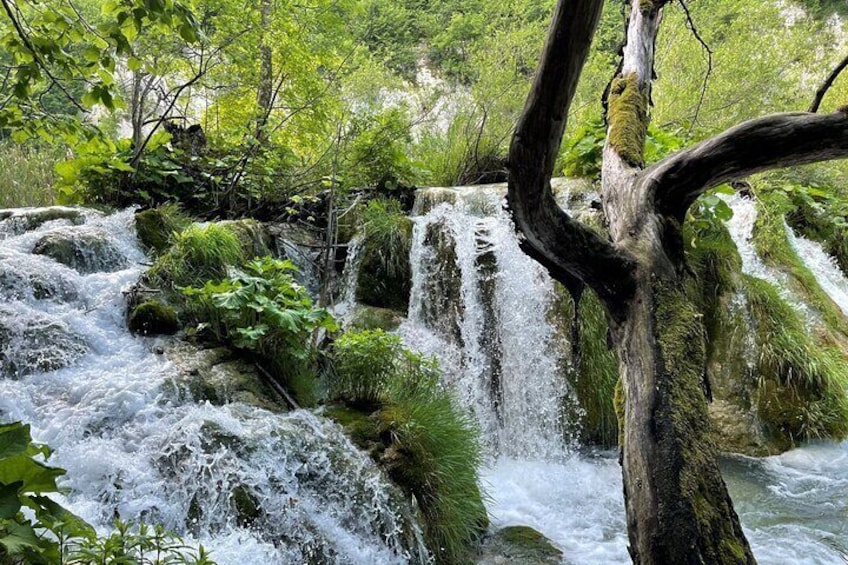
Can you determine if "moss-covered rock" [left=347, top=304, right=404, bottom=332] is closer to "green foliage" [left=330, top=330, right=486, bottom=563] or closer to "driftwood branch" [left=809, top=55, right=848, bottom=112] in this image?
"green foliage" [left=330, top=330, right=486, bottom=563]

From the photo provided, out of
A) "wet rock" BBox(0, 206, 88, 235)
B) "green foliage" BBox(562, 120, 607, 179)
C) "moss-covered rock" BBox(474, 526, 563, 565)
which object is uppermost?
"green foliage" BBox(562, 120, 607, 179)

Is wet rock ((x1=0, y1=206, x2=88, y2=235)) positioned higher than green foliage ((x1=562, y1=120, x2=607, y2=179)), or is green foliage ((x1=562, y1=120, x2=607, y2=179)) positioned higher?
green foliage ((x1=562, y1=120, x2=607, y2=179))

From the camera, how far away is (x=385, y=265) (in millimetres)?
6426

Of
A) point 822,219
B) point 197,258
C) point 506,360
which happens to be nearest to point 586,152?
point 506,360

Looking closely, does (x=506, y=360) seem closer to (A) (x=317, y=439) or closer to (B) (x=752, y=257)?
(A) (x=317, y=439)

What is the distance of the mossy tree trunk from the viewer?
1.47 meters

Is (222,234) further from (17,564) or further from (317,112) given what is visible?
A: (17,564)

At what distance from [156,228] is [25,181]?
441 cm

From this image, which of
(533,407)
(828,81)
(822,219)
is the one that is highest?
(822,219)

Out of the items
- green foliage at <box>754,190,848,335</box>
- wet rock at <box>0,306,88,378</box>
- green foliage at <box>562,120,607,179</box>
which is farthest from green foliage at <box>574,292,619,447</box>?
wet rock at <box>0,306,88,378</box>

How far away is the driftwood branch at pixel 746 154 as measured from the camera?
181cm

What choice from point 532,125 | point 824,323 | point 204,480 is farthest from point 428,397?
point 824,323

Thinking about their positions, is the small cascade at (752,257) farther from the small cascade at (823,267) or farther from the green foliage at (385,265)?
the green foliage at (385,265)

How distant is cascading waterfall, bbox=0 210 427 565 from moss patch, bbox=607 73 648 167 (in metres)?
2.27
